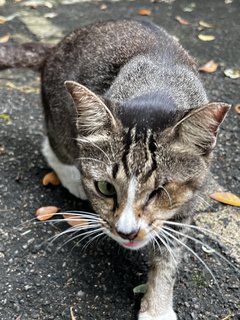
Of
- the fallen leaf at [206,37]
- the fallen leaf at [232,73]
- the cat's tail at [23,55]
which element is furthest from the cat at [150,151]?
the fallen leaf at [206,37]

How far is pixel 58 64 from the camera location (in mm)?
3318

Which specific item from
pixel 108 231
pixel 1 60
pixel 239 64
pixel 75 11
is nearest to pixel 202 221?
pixel 108 231

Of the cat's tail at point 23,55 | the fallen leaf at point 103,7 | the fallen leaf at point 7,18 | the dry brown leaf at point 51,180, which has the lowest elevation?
the fallen leaf at point 103,7

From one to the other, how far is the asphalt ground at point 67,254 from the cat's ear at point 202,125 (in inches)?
32.6

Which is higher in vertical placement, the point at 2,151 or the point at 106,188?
the point at 106,188

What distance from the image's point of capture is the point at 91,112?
225cm

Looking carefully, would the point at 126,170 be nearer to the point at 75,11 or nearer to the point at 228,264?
the point at 228,264

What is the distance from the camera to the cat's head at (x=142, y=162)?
212 cm

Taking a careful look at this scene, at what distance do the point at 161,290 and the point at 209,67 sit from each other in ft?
8.63

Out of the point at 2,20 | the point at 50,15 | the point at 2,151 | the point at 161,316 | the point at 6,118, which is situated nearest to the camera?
the point at 161,316

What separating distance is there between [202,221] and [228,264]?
13.9 inches

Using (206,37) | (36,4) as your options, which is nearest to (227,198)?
(206,37)

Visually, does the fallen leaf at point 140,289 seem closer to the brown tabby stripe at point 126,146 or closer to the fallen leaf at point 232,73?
the brown tabby stripe at point 126,146

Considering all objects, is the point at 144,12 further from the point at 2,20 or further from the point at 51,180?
the point at 51,180
